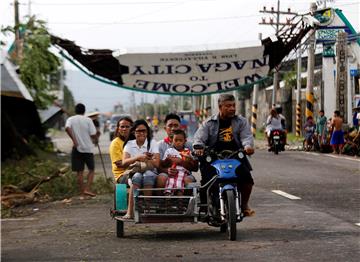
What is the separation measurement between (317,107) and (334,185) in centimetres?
3319

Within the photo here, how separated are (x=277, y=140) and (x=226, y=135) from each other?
18.3 m

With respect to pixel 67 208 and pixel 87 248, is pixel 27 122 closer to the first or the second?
pixel 67 208

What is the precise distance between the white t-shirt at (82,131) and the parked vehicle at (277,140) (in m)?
13.0

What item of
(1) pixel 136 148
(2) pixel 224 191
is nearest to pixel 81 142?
(1) pixel 136 148

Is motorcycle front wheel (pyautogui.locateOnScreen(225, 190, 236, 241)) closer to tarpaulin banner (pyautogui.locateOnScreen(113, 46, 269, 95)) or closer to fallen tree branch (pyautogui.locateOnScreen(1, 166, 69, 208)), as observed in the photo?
fallen tree branch (pyautogui.locateOnScreen(1, 166, 69, 208))

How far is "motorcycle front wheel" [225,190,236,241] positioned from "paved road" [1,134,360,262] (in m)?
0.11

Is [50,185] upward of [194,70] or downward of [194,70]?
downward

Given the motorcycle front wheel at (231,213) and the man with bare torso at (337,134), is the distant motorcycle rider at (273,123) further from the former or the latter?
the motorcycle front wheel at (231,213)

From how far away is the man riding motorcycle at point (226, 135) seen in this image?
30.1ft

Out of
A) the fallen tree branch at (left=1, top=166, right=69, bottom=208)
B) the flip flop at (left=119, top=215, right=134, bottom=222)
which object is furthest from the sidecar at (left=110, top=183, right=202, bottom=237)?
the fallen tree branch at (left=1, top=166, right=69, bottom=208)

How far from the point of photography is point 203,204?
9.20 metres

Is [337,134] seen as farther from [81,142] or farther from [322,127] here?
[81,142]

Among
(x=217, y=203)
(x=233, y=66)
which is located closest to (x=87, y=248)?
(x=217, y=203)

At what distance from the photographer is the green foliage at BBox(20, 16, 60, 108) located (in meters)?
29.7
